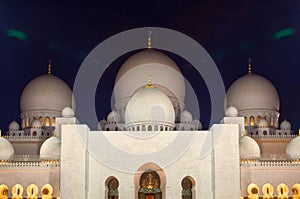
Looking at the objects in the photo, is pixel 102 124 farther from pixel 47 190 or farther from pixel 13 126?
pixel 47 190

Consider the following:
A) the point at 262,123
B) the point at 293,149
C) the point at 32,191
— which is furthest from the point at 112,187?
the point at 262,123

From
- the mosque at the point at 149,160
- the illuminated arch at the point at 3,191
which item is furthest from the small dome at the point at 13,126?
the illuminated arch at the point at 3,191

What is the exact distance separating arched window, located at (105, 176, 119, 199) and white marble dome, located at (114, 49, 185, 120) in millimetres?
4599

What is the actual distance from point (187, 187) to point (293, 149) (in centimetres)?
547

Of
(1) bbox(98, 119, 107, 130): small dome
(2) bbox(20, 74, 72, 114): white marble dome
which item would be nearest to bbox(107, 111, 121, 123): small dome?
(1) bbox(98, 119, 107, 130): small dome

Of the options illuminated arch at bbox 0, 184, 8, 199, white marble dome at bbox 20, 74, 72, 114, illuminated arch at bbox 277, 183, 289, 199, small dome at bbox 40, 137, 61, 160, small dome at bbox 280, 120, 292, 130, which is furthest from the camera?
white marble dome at bbox 20, 74, 72, 114

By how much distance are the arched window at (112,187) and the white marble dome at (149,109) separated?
2.67 meters

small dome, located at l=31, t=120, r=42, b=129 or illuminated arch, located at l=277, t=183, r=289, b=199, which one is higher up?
small dome, located at l=31, t=120, r=42, b=129

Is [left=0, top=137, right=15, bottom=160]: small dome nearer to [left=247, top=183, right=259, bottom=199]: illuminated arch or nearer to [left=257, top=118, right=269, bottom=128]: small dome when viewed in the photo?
[left=247, top=183, right=259, bottom=199]: illuminated arch

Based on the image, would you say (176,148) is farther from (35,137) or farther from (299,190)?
(35,137)

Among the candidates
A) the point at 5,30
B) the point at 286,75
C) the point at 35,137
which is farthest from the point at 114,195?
the point at 286,75

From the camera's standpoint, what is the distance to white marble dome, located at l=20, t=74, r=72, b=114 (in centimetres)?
3006

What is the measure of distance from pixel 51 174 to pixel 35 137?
4.51 metres

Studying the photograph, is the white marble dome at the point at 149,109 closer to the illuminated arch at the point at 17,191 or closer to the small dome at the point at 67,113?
the small dome at the point at 67,113
